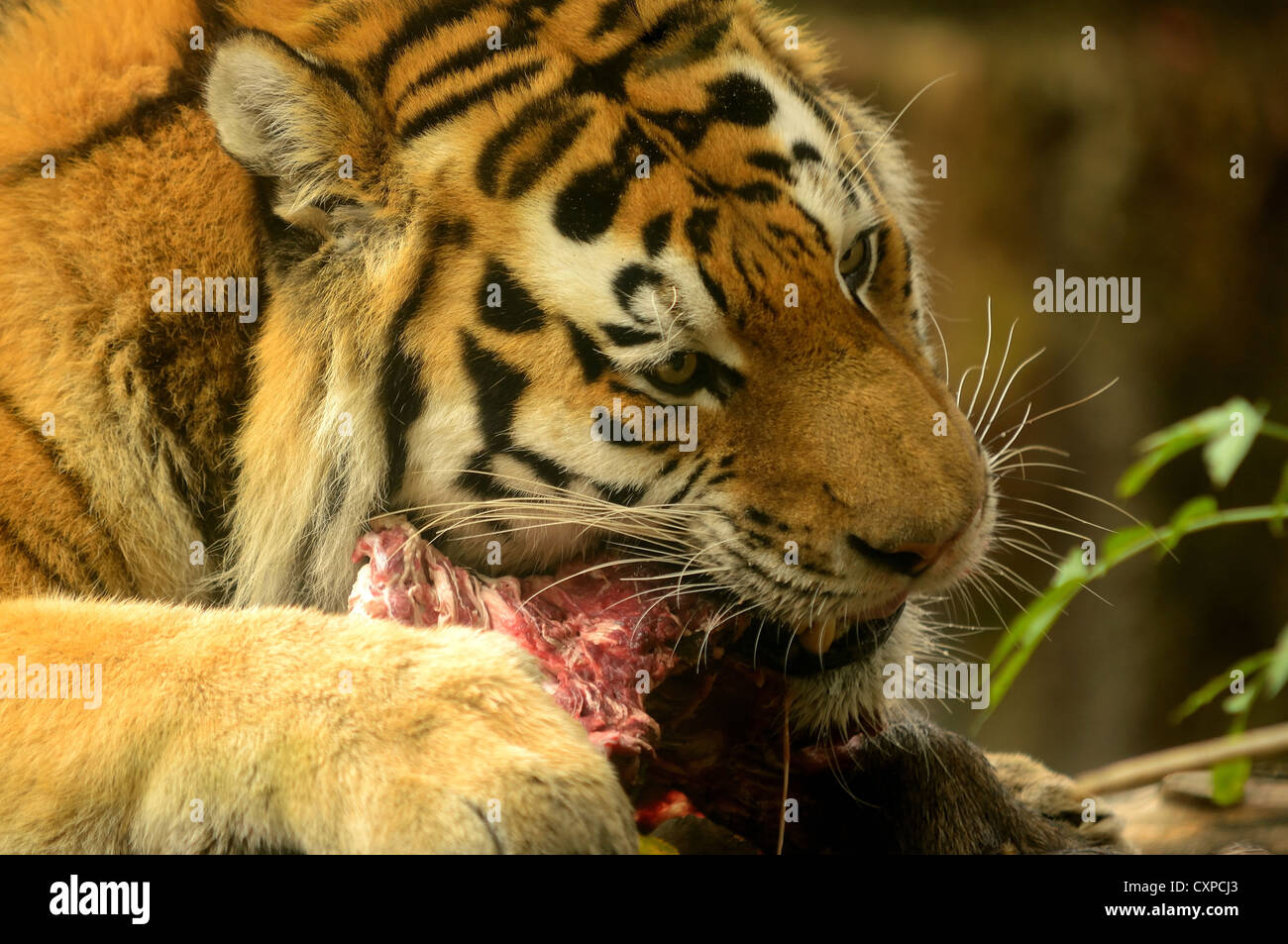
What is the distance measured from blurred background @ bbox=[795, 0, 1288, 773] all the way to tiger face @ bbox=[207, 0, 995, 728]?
1565mm

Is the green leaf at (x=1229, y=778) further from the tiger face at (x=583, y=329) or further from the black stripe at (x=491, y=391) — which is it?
the black stripe at (x=491, y=391)

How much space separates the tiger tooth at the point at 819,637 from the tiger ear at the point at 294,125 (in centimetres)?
73

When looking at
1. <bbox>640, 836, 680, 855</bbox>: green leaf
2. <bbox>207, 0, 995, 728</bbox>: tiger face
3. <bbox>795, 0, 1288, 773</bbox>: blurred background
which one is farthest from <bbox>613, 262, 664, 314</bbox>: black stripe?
<bbox>795, 0, 1288, 773</bbox>: blurred background

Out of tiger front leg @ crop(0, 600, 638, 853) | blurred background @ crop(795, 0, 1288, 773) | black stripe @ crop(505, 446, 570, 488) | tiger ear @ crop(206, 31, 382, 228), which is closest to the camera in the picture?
tiger front leg @ crop(0, 600, 638, 853)

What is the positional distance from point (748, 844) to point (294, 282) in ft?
2.84

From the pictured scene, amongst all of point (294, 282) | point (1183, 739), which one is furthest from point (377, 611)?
point (1183, 739)

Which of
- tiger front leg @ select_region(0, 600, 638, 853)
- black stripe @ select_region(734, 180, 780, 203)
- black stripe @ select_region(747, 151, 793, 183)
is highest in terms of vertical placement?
black stripe @ select_region(747, 151, 793, 183)

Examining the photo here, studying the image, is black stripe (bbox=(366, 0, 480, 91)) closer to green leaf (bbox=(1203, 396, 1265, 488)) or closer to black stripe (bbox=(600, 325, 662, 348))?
black stripe (bbox=(600, 325, 662, 348))

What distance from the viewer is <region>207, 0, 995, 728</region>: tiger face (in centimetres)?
132

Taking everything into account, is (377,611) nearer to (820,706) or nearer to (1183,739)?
(820,706)

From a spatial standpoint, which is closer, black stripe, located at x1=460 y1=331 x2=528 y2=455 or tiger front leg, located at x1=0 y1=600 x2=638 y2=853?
tiger front leg, located at x1=0 y1=600 x2=638 y2=853

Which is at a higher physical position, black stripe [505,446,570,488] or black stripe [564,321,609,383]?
black stripe [564,321,609,383]

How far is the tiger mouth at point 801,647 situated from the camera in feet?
4.77

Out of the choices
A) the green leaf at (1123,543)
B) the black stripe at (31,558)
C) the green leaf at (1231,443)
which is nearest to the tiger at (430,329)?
the black stripe at (31,558)
